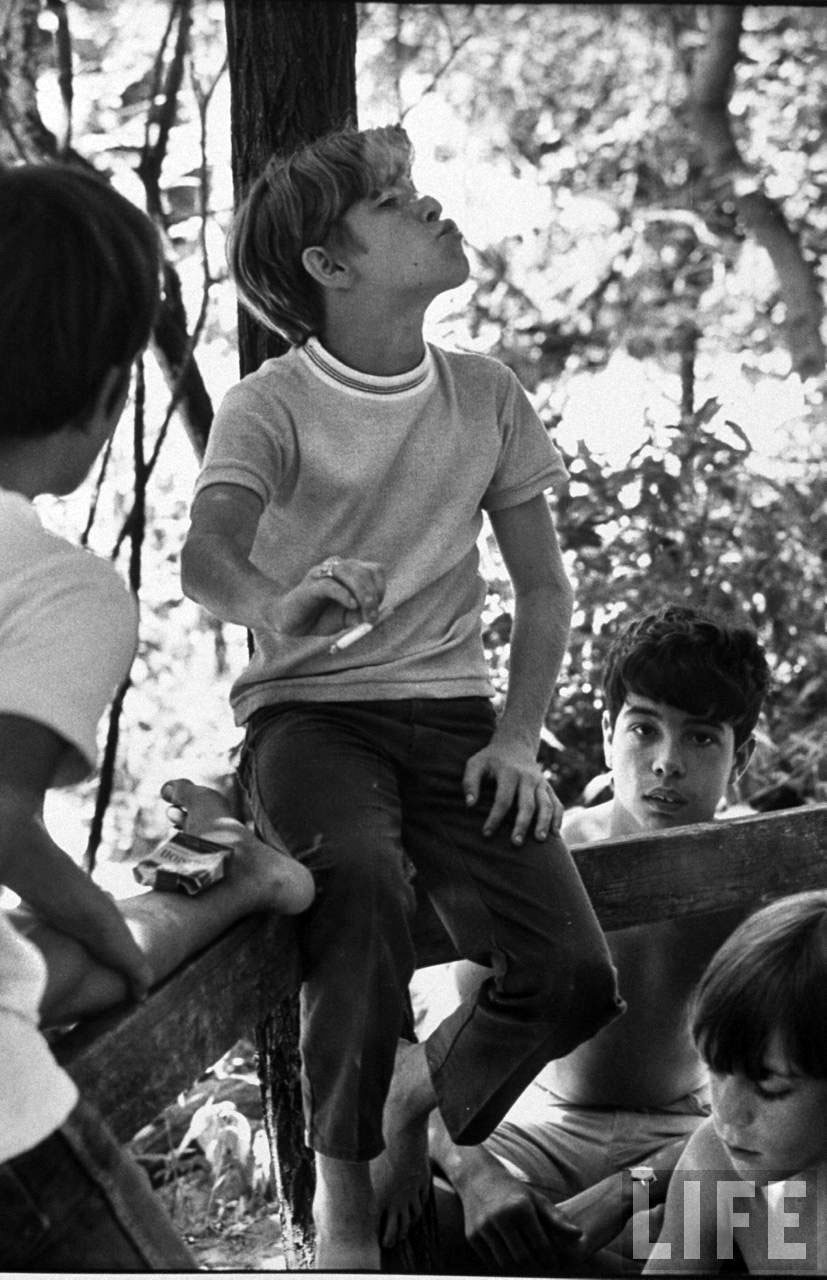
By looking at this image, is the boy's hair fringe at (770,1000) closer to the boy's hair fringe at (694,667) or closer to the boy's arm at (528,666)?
the boy's arm at (528,666)

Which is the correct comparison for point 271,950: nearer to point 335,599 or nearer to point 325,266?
point 335,599

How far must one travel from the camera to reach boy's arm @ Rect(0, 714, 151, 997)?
145cm

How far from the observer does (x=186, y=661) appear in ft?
15.5

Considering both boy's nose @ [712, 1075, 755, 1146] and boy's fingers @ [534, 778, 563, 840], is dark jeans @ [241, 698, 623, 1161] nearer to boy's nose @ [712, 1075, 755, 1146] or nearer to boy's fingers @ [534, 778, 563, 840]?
boy's fingers @ [534, 778, 563, 840]

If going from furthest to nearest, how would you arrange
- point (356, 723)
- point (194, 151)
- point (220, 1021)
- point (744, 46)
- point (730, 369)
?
1. point (744, 46)
2. point (730, 369)
3. point (194, 151)
4. point (356, 723)
5. point (220, 1021)

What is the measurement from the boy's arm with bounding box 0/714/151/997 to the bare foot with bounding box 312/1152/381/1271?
0.43 meters

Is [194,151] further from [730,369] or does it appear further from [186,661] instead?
[730,369]

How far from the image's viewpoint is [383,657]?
2.11m

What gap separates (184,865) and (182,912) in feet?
0.26

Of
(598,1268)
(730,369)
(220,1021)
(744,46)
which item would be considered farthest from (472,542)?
(744,46)

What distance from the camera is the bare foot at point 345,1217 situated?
76.7 inches

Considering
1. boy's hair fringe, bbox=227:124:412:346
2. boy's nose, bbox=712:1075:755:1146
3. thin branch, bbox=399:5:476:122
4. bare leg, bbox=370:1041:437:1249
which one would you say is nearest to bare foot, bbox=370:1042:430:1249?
bare leg, bbox=370:1041:437:1249

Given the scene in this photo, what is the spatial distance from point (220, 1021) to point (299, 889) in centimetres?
16

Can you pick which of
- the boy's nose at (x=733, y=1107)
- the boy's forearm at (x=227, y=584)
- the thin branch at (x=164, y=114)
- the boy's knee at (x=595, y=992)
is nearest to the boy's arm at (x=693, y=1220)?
the boy's nose at (x=733, y=1107)
